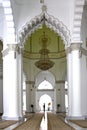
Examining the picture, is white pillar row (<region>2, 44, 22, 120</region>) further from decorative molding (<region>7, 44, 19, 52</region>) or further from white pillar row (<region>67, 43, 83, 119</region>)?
white pillar row (<region>67, 43, 83, 119</region>)

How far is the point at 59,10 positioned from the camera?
13133 millimetres

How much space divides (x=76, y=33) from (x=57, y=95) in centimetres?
979

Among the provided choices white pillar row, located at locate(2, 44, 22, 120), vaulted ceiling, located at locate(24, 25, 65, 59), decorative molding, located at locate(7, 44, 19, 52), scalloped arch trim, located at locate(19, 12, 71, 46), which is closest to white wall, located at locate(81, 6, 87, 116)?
scalloped arch trim, located at locate(19, 12, 71, 46)

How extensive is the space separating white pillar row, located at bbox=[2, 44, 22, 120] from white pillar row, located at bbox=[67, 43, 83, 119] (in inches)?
81.5

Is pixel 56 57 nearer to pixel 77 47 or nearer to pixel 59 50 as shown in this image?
pixel 59 50

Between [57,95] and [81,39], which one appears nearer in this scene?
[81,39]

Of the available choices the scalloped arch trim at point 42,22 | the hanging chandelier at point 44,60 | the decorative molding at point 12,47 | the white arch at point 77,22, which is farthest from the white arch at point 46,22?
the hanging chandelier at point 44,60

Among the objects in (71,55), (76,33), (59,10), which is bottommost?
(71,55)

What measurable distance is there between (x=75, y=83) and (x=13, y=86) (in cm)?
248

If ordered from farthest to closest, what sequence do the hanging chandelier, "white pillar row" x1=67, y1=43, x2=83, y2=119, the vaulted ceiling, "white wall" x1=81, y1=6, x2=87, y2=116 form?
the vaulted ceiling, the hanging chandelier, "white wall" x1=81, y1=6, x2=87, y2=116, "white pillar row" x1=67, y1=43, x2=83, y2=119

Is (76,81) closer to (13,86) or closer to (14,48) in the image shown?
(13,86)

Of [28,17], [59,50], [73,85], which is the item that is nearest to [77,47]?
[73,85]

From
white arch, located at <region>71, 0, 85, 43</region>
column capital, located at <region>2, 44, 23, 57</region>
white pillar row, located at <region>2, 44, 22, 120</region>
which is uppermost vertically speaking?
white arch, located at <region>71, 0, 85, 43</region>

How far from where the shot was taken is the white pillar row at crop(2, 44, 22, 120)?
1255cm
